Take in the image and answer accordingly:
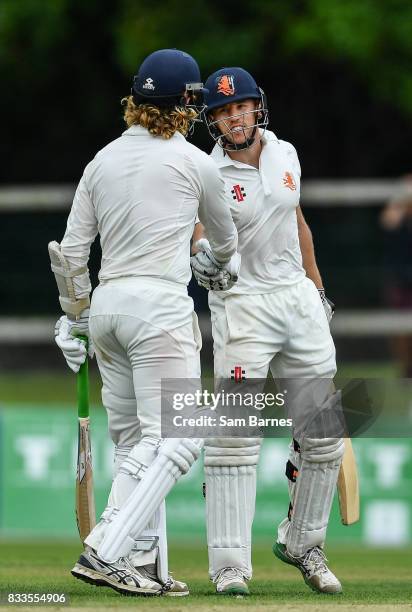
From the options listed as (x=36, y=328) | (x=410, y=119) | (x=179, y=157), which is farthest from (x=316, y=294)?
(x=410, y=119)

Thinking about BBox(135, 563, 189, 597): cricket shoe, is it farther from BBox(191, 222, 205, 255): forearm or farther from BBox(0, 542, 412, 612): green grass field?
BBox(191, 222, 205, 255): forearm

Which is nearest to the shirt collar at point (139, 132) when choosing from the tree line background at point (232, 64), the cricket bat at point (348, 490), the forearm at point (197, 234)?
the forearm at point (197, 234)

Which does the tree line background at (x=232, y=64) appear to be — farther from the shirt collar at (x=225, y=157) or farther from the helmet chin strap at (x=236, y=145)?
the helmet chin strap at (x=236, y=145)

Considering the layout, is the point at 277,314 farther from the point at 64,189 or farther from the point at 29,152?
the point at 29,152

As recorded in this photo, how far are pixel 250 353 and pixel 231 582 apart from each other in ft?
2.96

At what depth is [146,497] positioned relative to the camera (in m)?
5.86

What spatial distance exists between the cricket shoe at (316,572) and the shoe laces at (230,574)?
392 mm

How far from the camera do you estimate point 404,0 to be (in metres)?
13.7

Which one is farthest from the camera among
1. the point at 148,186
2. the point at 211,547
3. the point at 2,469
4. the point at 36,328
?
the point at 36,328

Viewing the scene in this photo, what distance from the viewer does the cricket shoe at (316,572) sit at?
649 cm

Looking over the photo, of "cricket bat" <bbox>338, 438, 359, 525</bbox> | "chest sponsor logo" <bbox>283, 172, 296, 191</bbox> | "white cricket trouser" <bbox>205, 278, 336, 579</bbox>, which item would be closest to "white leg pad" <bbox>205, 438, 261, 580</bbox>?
"white cricket trouser" <bbox>205, 278, 336, 579</bbox>

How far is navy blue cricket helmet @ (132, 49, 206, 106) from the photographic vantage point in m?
6.00

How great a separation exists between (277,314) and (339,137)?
8961mm

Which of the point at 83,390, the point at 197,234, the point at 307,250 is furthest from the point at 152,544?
the point at 307,250
